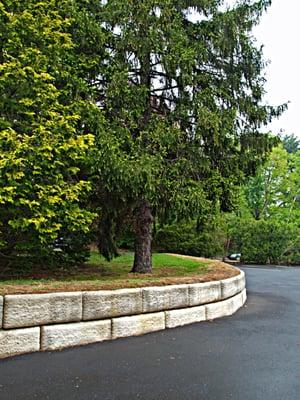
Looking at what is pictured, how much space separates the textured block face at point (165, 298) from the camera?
474 centimetres

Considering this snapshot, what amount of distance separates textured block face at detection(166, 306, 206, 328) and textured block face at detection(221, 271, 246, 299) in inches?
27.6

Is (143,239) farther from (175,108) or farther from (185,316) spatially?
(175,108)

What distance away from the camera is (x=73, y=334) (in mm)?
4094

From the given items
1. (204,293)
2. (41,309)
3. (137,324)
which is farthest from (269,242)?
(41,309)

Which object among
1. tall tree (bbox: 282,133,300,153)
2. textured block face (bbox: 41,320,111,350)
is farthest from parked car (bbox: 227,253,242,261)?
tall tree (bbox: 282,133,300,153)

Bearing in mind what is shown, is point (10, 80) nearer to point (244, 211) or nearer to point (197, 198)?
point (197, 198)

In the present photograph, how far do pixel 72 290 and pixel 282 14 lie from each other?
6.71 meters

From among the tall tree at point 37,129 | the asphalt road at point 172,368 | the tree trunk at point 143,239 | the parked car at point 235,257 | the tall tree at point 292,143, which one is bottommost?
the parked car at point 235,257

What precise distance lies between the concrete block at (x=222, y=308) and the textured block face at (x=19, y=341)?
2.61 m

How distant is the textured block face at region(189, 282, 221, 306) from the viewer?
17.4 ft

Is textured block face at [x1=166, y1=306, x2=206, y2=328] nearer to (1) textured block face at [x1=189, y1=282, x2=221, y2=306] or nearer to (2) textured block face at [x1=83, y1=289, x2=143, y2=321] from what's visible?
(1) textured block face at [x1=189, y1=282, x2=221, y2=306]

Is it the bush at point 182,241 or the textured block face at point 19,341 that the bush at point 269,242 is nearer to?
the bush at point 182,241

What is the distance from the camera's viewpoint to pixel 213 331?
493 centimetres

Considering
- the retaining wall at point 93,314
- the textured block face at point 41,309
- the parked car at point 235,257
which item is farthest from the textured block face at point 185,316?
the parked car at point 235,257
